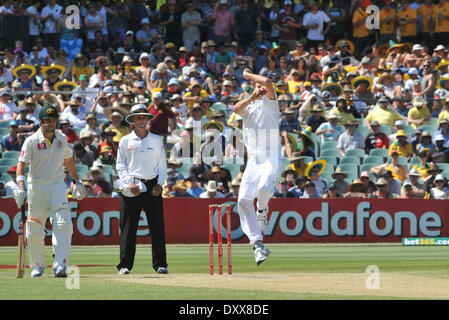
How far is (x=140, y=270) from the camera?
14820mm

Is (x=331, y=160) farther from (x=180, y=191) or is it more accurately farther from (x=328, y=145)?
(x=180, y=191)

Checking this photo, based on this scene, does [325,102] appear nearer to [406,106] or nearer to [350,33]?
[406,106]

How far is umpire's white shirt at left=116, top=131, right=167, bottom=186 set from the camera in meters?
13.8

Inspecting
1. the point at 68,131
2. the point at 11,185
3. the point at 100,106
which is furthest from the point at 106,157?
the point at 11,185

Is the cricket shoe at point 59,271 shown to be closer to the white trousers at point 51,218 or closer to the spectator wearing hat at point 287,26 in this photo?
the white trousers at point 51,218

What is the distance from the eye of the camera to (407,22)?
99.2 feet

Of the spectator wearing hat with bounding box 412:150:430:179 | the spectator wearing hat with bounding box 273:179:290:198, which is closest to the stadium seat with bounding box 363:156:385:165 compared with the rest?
the spectator wearing hat with bounding box 412:150:430:179

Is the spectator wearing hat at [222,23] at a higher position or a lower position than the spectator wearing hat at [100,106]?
higher

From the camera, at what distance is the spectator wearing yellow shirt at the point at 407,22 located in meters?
30.2

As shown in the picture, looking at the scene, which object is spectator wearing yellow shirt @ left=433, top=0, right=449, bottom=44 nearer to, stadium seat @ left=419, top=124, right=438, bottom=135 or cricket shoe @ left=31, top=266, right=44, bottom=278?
stadium seat @ left=419, top=124, right=438, bottom=135

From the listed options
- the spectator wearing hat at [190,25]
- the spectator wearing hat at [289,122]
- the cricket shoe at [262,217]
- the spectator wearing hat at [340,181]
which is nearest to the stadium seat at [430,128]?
the spectator wearing hat at [340,181]

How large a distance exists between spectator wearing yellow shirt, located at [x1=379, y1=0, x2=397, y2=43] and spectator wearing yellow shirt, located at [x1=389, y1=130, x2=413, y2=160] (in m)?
6.72

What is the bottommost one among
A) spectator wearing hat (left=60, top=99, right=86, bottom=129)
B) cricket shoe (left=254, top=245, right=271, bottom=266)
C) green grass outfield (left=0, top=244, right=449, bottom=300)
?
green grass outfield (left=0, top=244, right=449, bottom=300)

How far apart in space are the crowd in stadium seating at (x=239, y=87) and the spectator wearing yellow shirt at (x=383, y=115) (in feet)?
0.09
